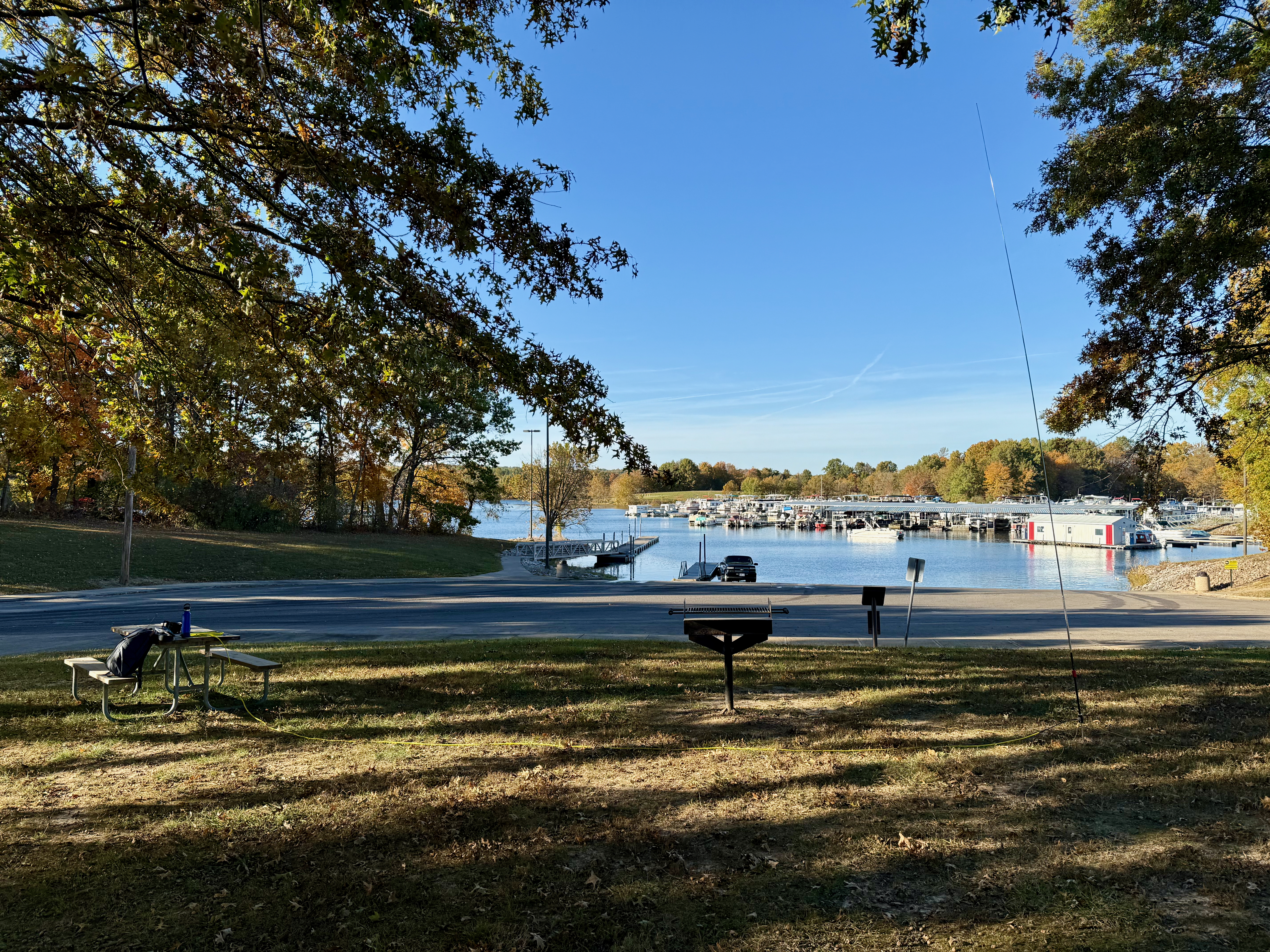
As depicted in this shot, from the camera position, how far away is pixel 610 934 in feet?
13.0

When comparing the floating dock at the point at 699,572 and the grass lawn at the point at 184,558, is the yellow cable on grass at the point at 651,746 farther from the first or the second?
the floating dock at the point at 699,572

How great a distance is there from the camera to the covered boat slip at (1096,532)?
320ft

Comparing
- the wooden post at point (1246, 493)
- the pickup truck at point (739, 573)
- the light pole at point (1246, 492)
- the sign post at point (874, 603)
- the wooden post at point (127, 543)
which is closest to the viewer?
the sign post at point (874, 603)

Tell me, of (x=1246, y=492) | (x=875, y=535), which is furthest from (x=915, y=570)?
(x=875, y=535)

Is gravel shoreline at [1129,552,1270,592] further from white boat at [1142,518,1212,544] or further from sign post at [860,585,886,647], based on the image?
white boat at [1142,518,1212,544]

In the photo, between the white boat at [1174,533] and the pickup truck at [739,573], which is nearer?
the pickup truck at [739,573]

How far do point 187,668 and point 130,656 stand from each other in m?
2.62

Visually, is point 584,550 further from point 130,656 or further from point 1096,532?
point 130,656

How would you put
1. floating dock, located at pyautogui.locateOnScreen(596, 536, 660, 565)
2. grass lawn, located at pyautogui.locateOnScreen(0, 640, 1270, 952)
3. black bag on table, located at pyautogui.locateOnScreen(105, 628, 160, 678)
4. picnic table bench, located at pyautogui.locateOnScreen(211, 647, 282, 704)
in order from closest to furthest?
grass lawn, located at pyautogui.locateOnScreen(0, 640, 1270, 952) → black bag on table, located at pyautogui.locateOnScreen(105, 628, 160, 678) → picnic table bench, located at pyautogui.locateOnScreen(211, 647, 282, 704) → floating dock, located at pyautogui.locateOnScreen(596, 536, 660, 565)

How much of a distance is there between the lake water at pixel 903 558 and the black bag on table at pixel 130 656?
31106mm

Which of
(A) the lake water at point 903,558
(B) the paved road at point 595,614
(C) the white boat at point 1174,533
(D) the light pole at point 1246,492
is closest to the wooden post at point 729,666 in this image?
(B) the paved road at point 595,614

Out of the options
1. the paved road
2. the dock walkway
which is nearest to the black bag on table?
the paved road

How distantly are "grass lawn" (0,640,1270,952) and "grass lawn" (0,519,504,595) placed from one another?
865 inches

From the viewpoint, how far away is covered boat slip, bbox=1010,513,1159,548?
3846 inches
